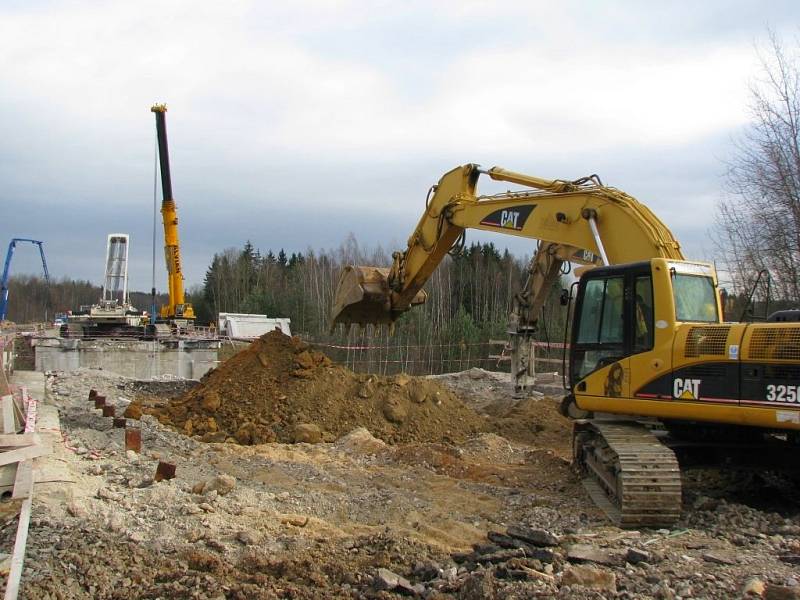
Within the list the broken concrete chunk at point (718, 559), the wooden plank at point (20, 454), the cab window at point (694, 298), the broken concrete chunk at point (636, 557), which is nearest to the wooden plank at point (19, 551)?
the wooden plank at point (20, 454)

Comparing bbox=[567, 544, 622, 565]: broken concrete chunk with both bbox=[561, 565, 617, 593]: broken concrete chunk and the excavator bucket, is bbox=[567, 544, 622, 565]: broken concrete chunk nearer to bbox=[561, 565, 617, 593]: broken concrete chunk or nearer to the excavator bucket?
bbox=[561, 565, 617, 593]: broken concrete chunk

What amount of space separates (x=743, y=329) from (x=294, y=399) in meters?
8.30

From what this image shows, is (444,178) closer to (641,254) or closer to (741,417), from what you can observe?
(641,254)

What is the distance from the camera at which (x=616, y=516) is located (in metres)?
6.92

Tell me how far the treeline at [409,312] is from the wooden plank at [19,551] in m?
7.89

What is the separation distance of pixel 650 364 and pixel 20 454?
5.91 m

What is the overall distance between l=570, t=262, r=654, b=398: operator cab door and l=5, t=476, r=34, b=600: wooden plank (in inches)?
210

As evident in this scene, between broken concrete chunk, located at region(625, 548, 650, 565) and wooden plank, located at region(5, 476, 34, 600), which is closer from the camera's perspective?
wooden plank, located at region(5, 476, 34, 600)

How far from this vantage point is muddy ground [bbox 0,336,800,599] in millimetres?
4660

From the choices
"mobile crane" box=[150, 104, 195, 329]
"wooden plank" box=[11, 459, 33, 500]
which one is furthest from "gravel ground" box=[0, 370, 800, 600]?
"mobile crane" box=[150, 104, 195, 329]

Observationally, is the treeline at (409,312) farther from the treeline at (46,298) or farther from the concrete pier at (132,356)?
the treeline at (46,298)

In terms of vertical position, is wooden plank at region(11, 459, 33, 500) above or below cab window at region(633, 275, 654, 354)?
below

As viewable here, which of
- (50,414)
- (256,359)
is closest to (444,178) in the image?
(256,359)

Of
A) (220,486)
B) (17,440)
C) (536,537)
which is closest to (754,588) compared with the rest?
(536,537)
